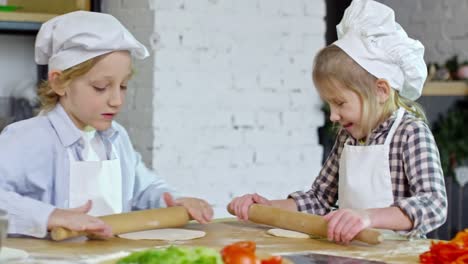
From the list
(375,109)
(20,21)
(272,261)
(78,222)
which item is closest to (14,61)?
(20,21)

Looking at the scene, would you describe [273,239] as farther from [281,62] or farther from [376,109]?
[281,62]

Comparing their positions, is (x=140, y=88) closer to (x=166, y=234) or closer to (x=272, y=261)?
(x=166, y=234)

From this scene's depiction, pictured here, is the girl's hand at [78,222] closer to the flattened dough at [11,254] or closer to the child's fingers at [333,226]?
the flattened dough at [11,254]

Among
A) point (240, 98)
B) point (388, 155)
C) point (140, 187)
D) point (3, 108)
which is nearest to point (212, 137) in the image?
point (240, 98)

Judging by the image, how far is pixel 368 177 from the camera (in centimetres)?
221

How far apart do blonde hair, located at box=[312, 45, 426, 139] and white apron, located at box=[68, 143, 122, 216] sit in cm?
52

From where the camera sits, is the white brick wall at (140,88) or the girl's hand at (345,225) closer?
the girl's hand at (345,225)

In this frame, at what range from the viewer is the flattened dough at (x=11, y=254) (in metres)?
1.61

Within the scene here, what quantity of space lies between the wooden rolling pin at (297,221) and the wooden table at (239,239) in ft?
0.07

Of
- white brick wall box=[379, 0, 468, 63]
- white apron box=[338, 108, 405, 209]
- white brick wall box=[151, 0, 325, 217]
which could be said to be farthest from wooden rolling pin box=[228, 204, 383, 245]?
white brick wall box=[379, 0, 468, 63]

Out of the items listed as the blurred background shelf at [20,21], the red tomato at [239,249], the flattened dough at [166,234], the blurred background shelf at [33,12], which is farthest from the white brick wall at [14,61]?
the red tomato at [239,249]

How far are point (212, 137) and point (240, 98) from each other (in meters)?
0.19

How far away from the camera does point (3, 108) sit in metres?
3.89

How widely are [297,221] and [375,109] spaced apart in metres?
0.38
